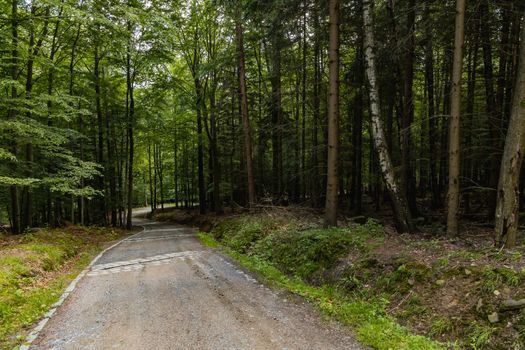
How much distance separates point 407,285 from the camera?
534 cm

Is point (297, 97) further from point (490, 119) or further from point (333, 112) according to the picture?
point (490, 119)

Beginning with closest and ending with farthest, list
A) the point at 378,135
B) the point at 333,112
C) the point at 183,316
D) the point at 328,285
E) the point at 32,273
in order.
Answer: the point at 183,316
the point at 328,285
the point at 32,273
the point at 378,135
the point at 333,112

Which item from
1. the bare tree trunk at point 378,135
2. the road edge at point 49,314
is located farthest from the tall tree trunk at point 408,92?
the road edge at point 49,314

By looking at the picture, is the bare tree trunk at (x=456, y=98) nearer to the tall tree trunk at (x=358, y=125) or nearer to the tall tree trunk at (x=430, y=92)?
the tall tree trunk at (x=430, y=92)

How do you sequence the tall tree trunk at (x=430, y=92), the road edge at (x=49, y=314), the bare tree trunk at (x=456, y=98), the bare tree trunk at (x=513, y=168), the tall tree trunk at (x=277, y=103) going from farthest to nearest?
the tall tree trunk at (x=277, y=103), the tall tree trunk at (x=430, y=92), the bare tree trunk at (x=456, y=98), the bare tree trunk at (x=513, y=168), the road edge at (x=49, y=314)

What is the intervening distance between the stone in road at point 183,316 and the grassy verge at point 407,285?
2.03 ft

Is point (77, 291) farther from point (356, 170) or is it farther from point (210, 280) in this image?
point (356, 170)

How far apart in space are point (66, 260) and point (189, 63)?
49.6 ft

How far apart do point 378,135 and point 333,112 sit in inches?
55.7

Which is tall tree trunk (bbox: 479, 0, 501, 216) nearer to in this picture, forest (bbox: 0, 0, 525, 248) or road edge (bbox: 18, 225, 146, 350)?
forest (bbox: 0, 0, 525, 248)

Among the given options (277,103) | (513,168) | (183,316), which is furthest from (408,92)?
(183,316)

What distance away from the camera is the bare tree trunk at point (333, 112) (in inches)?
346

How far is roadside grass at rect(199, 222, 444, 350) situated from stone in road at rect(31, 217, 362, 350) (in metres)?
0.32

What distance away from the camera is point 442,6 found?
28.7 feet
